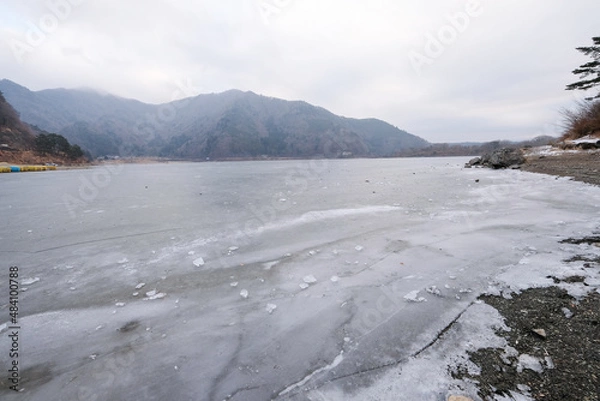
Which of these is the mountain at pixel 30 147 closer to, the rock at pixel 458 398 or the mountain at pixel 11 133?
the mountain at pixel 11 133

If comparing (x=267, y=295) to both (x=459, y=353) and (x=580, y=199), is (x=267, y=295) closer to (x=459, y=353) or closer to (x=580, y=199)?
(x=459, y=353)

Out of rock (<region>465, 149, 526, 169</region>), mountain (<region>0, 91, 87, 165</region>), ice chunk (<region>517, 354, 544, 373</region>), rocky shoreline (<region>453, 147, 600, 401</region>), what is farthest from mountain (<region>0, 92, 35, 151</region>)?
rock (<region>465, 149, 526, 169</region>)

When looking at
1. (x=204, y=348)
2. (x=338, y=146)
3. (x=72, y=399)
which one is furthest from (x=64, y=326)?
(x=338, y=146)

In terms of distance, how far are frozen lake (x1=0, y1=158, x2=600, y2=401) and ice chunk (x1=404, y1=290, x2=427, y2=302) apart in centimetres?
3

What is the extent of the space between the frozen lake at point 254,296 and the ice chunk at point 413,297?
0.03 m

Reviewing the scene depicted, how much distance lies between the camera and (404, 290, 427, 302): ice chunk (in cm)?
369

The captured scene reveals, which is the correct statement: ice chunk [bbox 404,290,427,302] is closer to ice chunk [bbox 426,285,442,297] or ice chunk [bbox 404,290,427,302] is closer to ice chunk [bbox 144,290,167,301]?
ice chunk [bbox 426,285,442,297]

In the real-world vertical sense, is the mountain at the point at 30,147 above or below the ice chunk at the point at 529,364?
above

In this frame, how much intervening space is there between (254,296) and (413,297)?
2.35 m

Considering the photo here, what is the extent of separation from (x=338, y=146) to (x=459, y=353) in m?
191

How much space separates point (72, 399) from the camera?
234 cm

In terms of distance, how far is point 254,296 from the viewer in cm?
399

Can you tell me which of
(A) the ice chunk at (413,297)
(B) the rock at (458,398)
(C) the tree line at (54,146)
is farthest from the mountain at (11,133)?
(B) the rock at (458,398)

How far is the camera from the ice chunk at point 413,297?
3.69 m
